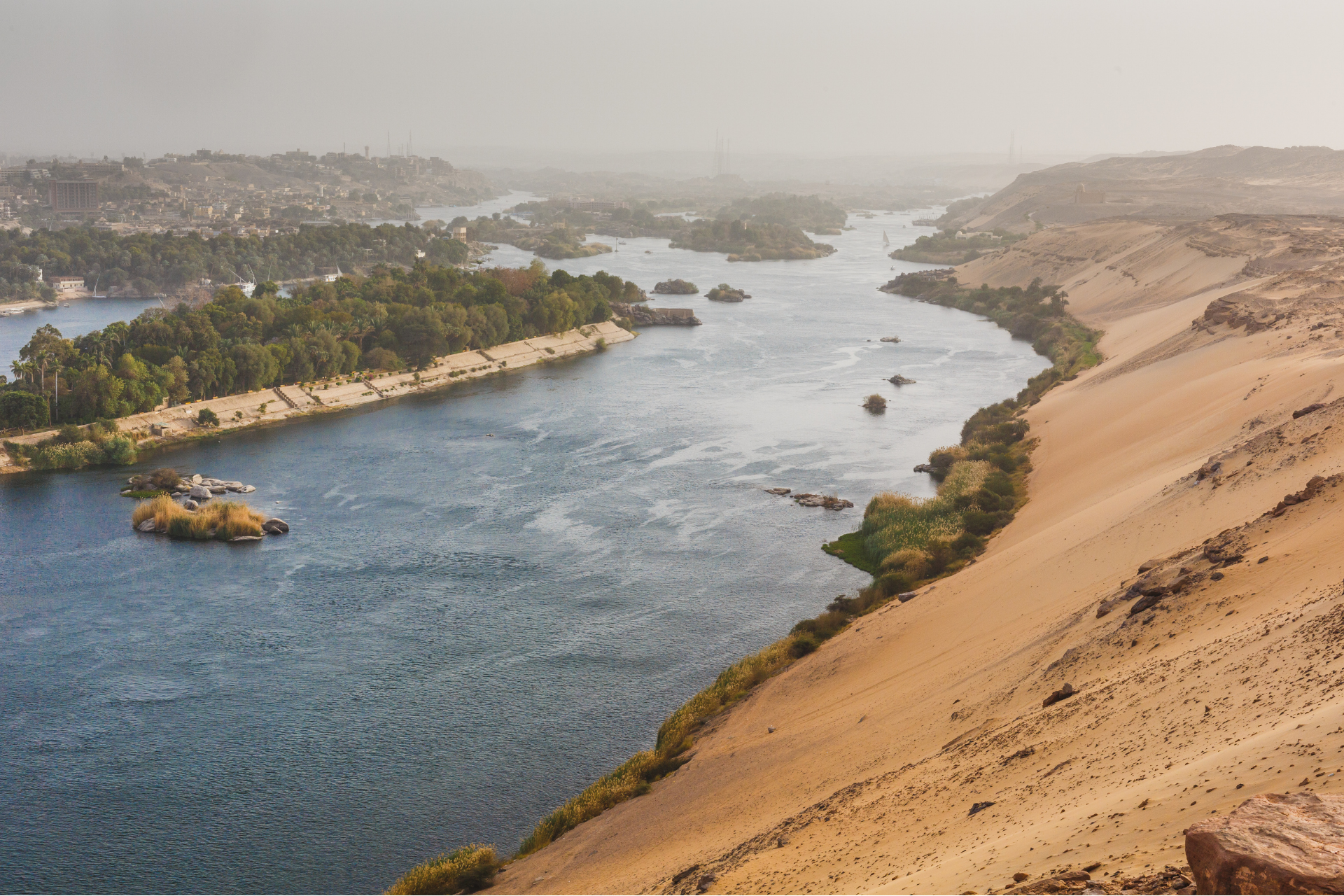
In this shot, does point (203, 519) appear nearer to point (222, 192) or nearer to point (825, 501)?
point (825, 501)

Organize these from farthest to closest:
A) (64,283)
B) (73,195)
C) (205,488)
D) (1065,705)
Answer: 1. (73,195)
2. (64,283)
3. (205,488)
4. (1065,705)

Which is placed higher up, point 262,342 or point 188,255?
point 188,255

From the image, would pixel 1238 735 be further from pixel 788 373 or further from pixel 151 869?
pixel 788 373

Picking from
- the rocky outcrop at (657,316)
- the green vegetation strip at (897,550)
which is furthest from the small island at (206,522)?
the rocky outcrop at (657,316)

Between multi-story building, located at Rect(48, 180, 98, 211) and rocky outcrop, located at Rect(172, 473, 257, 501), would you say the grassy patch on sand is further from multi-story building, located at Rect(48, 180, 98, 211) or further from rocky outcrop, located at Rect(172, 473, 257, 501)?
multi-story building, located at Rect(48, 180, 98, 211)

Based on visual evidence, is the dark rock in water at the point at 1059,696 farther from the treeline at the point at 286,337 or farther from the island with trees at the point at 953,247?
the island with trees at the point at 953,247

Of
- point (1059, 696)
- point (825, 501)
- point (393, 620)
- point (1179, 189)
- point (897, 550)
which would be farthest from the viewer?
point (1179, 189)

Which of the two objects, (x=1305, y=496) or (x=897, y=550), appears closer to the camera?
(x=1305, y=496)

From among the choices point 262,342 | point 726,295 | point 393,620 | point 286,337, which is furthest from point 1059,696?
point 726,295

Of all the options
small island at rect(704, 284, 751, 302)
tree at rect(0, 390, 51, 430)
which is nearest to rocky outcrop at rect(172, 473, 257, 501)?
tree at rect(0, 390, 51, 430)
